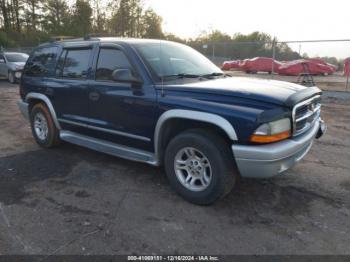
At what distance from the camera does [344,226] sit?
3.44 metres

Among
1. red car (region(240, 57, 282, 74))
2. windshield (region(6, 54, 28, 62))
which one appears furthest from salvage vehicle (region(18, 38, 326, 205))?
red car (region(240, 57, 282, 74))

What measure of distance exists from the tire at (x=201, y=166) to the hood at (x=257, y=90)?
49 centimetres

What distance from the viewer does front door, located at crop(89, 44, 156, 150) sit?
13.7ft

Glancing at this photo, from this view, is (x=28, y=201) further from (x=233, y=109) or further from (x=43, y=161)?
(x=233, y=109)

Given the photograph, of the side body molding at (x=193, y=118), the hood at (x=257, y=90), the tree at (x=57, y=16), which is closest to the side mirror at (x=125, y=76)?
the hood at (x=257, y=90)

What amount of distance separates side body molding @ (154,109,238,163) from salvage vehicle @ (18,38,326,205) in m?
0.01

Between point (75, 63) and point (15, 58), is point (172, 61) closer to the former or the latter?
point (75, 63)

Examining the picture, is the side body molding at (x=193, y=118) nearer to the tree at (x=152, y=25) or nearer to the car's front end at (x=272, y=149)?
the car's front end at (x=272, y=149)

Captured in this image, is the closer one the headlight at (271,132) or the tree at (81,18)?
the headlight at (271,132)

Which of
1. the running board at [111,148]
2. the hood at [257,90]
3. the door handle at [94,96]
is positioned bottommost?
the running board at [111,148]

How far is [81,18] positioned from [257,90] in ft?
130

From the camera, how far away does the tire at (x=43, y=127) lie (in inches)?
229

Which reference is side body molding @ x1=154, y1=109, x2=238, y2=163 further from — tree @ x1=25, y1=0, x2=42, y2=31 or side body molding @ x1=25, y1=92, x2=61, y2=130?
tree @ x1=25, y1=0, x2=42, y2=31

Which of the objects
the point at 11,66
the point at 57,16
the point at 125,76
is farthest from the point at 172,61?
the point at 57,16
